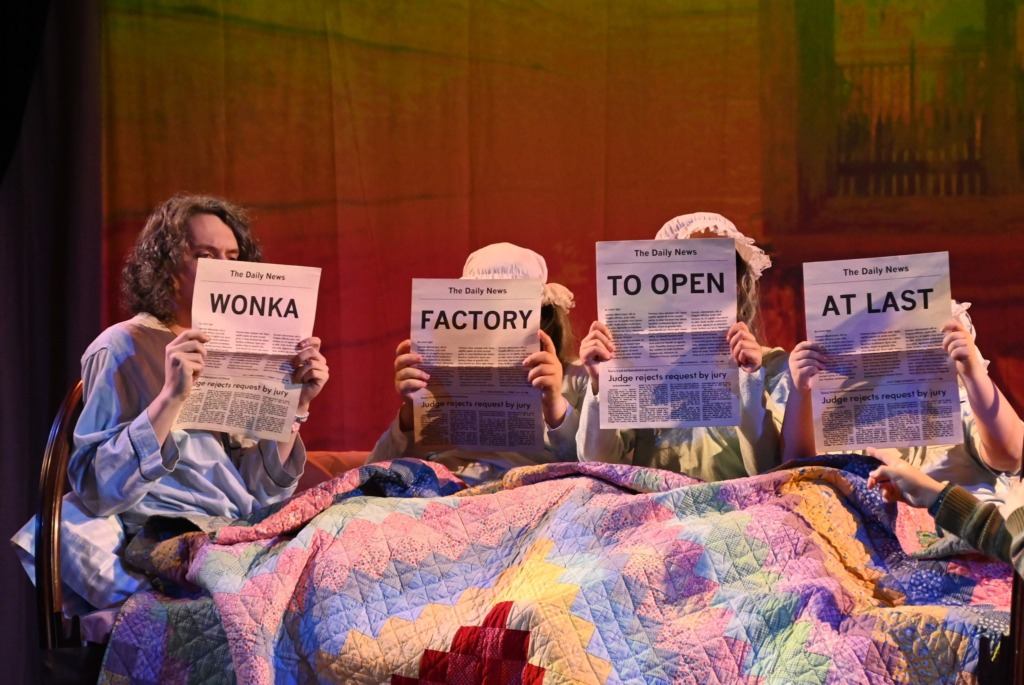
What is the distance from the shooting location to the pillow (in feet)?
7.59

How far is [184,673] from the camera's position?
210 centimetres

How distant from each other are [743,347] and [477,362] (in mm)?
623

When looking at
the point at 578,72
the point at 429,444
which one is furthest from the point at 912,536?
the point at 578,72

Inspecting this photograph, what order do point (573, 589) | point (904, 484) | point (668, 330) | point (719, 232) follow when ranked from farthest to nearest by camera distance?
1. point (719, 232)
2. point (668, 330)
3. point (904, 484)
4. point (573, 589)

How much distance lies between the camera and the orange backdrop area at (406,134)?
11.0 ft

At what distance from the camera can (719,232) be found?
2.91m

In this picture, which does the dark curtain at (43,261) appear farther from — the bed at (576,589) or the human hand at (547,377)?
the human hand at (547,377)

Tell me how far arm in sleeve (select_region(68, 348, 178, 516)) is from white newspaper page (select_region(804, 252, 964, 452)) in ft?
4.68

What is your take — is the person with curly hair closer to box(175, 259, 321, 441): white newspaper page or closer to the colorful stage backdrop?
box(175, 259, 321, 441): white newspaper page

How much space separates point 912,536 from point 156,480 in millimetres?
1574

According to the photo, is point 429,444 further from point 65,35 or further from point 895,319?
point 65,35

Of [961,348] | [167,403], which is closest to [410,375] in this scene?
[167,403]

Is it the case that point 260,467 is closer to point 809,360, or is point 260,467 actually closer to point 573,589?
point 573,589

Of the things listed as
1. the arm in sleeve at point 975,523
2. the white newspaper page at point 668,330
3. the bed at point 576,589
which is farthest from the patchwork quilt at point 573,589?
the white newspaper page at point 668,330
